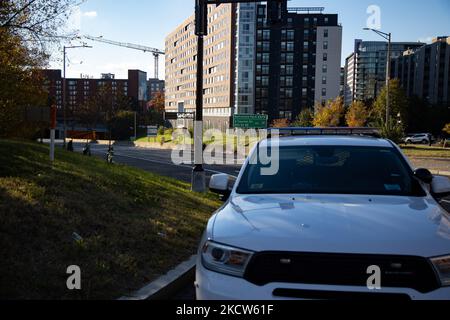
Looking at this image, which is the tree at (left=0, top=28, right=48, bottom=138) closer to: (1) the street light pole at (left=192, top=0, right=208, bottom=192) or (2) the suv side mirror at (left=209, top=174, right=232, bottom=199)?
(1) the street light pole at (left=192, top=0, right=208, bottom=192)

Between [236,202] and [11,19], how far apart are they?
11.0 m

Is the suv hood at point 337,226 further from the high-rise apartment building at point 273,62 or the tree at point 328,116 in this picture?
the high-rise apartment building at point 273,62

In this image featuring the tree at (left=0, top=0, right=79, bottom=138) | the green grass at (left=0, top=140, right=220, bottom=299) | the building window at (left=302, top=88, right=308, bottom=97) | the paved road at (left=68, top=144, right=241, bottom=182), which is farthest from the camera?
the building window at (left=302, top=88, right=308, bottom=97)

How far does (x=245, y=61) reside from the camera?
10606cm

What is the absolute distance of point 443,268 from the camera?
9.59 ft

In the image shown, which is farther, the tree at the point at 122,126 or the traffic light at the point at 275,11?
the tree at the point at 122,126

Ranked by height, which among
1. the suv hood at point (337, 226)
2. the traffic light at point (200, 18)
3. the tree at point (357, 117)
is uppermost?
the traffic light at point (200, 18)

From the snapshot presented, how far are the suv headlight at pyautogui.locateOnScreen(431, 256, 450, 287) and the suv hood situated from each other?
0.04 meters

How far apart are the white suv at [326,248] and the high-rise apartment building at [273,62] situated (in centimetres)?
9860

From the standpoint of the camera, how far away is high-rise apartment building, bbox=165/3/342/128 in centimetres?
10325

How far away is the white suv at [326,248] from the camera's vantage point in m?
2.89

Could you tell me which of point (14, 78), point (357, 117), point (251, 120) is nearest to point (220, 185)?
point (14, 78)

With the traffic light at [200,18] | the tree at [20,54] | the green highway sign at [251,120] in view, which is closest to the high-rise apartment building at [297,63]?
the green highway sign at [251,120]

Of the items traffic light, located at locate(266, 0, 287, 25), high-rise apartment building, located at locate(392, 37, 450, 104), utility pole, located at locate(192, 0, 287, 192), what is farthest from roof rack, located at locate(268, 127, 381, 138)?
high-rise apartment building, located at locate(392, 37, 450, 104)
